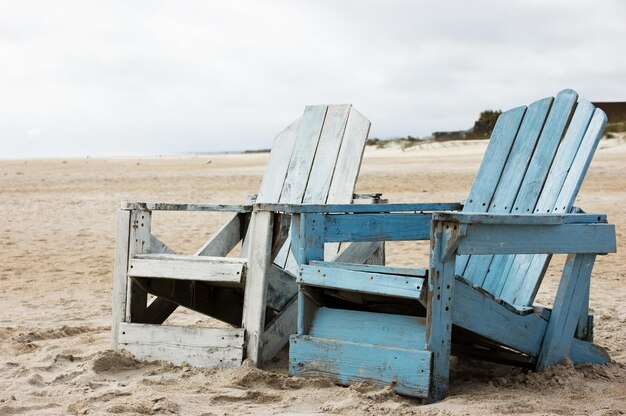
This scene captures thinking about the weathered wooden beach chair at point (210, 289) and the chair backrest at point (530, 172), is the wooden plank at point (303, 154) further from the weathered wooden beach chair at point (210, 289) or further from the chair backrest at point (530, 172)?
the chair backrest at point (530, 172)

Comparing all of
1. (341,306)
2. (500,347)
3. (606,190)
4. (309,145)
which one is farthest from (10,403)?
(606,190)

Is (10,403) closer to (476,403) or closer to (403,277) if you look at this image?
(403,277)

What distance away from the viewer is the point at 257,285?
11.8 ft

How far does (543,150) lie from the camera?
4.15 m

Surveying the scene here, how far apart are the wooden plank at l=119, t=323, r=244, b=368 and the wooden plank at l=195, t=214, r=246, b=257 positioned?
56 cm

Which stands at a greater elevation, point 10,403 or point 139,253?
point 139,253

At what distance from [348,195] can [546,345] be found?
1.59 m

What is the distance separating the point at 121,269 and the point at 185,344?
0.47 m

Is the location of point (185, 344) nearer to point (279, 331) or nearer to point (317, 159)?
point (279, 331)

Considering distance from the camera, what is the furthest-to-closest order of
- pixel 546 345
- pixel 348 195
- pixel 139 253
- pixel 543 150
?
pixel 348 195, pixel 543 150, pixel 139 253, pixel 546 345

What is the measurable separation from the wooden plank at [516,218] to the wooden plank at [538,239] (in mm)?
30

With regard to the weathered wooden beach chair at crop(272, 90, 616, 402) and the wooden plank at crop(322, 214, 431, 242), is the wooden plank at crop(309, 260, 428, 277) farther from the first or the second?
the wooden plank at crop(322, 214, 431, 242)

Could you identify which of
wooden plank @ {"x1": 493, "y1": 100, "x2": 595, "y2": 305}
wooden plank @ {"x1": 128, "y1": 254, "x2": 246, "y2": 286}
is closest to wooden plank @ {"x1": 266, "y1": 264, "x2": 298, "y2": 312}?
wooden plank @ {"x1": 128, "y1": 254, "x2": 246, "y2": 286}

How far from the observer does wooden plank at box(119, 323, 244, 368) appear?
3.63 metres
